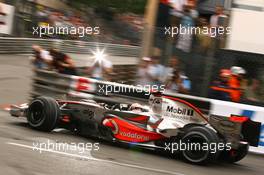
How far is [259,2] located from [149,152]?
13.9 ft

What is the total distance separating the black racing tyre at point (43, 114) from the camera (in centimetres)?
852

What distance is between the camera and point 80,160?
7.09 meters

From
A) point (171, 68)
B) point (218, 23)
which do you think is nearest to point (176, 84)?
point (171, 68)

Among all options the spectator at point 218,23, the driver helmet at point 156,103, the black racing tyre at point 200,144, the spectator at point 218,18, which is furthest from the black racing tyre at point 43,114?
the spectator at point 218,18

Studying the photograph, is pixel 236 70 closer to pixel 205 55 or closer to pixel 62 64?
pixel 205 55

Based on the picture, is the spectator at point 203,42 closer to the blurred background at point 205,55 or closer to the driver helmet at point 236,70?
the blurred background at point 205,55

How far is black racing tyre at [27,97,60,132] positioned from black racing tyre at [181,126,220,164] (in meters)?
2.22

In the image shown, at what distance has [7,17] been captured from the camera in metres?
23.3

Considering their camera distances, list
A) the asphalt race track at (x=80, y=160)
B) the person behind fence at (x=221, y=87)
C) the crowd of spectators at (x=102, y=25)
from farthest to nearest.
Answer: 1. the crowd of spectators at (x=102, y=25)
2. the person behind fence at (x=221, y=87)
3. the asphalt race track at (x=80, y=160)

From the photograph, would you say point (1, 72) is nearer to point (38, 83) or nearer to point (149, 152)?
point (38, 83)

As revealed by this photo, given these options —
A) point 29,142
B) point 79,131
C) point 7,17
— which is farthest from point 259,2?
point 7,17

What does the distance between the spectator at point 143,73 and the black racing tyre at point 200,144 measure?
2.63 m
